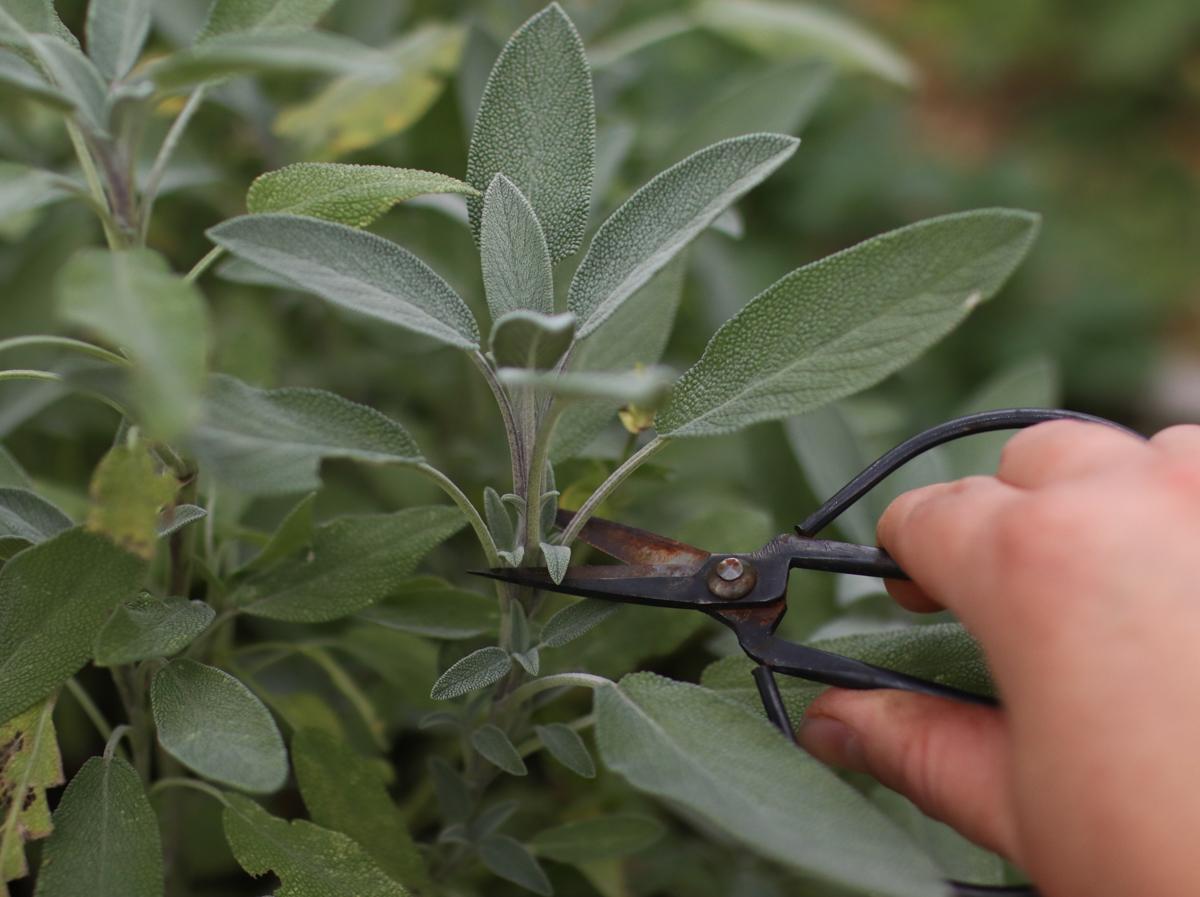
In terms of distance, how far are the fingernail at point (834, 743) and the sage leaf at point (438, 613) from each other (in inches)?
5.7

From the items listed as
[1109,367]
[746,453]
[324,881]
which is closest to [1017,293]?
[1109,367]

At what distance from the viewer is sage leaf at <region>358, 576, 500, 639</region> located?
0.45 m

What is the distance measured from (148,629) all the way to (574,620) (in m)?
0.15

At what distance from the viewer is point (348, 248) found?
34 centimetres

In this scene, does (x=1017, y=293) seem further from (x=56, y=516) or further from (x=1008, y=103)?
(x=56, y=516)

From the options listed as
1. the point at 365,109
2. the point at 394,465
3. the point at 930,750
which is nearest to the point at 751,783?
the point at 930,750

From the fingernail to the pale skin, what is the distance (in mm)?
35

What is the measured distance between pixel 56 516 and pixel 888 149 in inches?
41.7

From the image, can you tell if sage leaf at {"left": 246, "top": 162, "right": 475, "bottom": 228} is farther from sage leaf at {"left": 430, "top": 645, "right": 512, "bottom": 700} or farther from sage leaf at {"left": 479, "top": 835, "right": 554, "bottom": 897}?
sage leaf at {"left": 479, "top": 835, "right": 554, "bottom": 897}

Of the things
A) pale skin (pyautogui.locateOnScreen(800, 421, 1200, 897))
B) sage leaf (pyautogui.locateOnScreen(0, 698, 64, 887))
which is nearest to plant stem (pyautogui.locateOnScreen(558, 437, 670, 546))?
pale skin (pyautogui.locateOnScreen(800, 421, 1200, 897))

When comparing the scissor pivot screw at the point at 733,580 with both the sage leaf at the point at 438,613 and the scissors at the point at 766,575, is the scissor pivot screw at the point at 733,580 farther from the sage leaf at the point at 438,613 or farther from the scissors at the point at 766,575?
the sage leaf at the point at 438,613

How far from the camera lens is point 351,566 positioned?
0.43m

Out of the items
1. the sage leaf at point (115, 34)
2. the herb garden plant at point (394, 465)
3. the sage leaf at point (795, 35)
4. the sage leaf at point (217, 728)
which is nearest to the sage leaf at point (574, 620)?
the herb garden plant at point (394, 465)

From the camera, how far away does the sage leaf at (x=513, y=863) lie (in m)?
0.44
